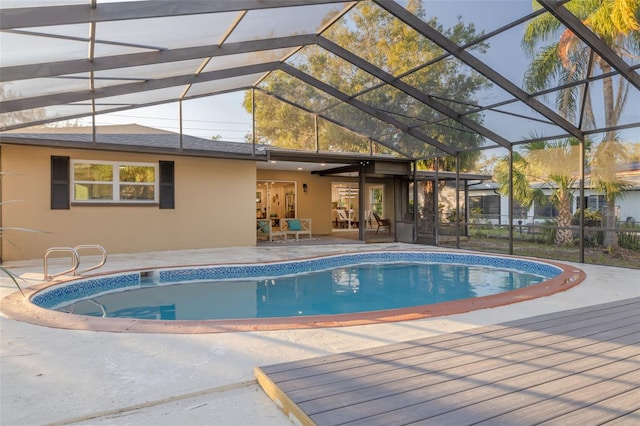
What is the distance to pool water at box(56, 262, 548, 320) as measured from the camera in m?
5.93

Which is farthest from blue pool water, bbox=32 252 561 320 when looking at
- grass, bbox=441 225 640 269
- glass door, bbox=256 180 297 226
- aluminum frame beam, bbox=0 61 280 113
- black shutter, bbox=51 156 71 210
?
glass door, bbox=256 180 297 226

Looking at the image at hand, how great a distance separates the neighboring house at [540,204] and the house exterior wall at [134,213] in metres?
6.97

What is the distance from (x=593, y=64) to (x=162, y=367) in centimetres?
827

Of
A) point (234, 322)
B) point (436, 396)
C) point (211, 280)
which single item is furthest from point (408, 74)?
point (436, 396)

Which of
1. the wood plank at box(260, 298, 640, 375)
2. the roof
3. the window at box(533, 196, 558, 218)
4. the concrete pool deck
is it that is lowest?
the concrete pool deck

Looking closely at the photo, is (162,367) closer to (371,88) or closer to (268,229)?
(371,88)

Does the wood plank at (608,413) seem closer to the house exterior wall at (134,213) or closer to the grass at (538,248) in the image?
the grass at (538,248)

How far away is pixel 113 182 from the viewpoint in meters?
10.0

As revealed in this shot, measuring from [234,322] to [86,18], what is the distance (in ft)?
11.7

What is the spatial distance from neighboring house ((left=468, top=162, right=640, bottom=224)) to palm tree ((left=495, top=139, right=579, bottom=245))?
0.18 metres

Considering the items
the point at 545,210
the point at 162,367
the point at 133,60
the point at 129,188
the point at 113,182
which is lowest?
the point at 162,367

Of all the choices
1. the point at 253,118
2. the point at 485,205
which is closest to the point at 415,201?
the point at 485,205

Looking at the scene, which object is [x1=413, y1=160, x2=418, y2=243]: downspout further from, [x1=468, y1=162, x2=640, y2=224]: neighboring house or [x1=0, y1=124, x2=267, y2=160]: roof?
[x1=0, y1=124, x2=267, y2=160]: roof

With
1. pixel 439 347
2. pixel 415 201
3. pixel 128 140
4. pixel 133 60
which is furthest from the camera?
pixel 415 201
